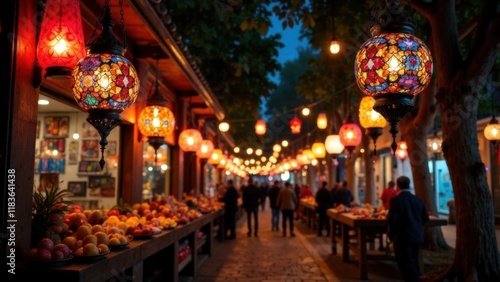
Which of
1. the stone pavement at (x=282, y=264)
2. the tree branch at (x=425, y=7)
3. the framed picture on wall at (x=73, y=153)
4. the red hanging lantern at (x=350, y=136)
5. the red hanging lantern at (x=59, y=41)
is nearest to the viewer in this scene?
the red hanging lantern at (x=59, y=41)

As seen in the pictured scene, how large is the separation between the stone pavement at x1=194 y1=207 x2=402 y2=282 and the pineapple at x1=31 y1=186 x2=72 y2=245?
4783mm

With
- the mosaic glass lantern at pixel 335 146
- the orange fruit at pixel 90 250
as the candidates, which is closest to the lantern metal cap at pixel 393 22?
the orange fruit at pixel 90 250

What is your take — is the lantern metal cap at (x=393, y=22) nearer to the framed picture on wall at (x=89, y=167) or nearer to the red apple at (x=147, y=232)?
the red apple at (x=147, y=232)

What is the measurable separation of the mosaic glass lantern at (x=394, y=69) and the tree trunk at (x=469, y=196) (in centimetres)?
342

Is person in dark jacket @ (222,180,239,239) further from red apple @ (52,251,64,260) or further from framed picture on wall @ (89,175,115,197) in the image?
red apple @ (52,251,64,260)

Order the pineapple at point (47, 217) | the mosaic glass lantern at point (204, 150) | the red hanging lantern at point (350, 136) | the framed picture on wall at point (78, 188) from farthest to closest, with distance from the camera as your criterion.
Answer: the mosaic glass lantern at point (204, 150)
the framed picture on wall at point (78, 188)
the red hanging lantern at point (350, 136)
the pineapple at point (47, 217)

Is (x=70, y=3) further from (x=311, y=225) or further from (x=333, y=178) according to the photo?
(x=333, y=178)

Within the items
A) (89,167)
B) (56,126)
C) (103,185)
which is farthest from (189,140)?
(56,126)

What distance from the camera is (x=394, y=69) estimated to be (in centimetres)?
416

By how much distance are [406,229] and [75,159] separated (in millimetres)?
7154

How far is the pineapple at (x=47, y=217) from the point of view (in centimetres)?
454

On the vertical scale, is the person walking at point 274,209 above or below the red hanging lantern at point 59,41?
below

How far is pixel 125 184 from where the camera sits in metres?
8.73

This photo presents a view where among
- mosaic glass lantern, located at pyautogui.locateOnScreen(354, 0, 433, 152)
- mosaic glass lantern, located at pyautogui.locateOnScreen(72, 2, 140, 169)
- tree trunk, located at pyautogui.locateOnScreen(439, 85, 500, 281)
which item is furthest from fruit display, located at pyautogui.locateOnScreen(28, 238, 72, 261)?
tree trunk, located at pyautogui.locateOnScreen(439, 85, 500, 281)
